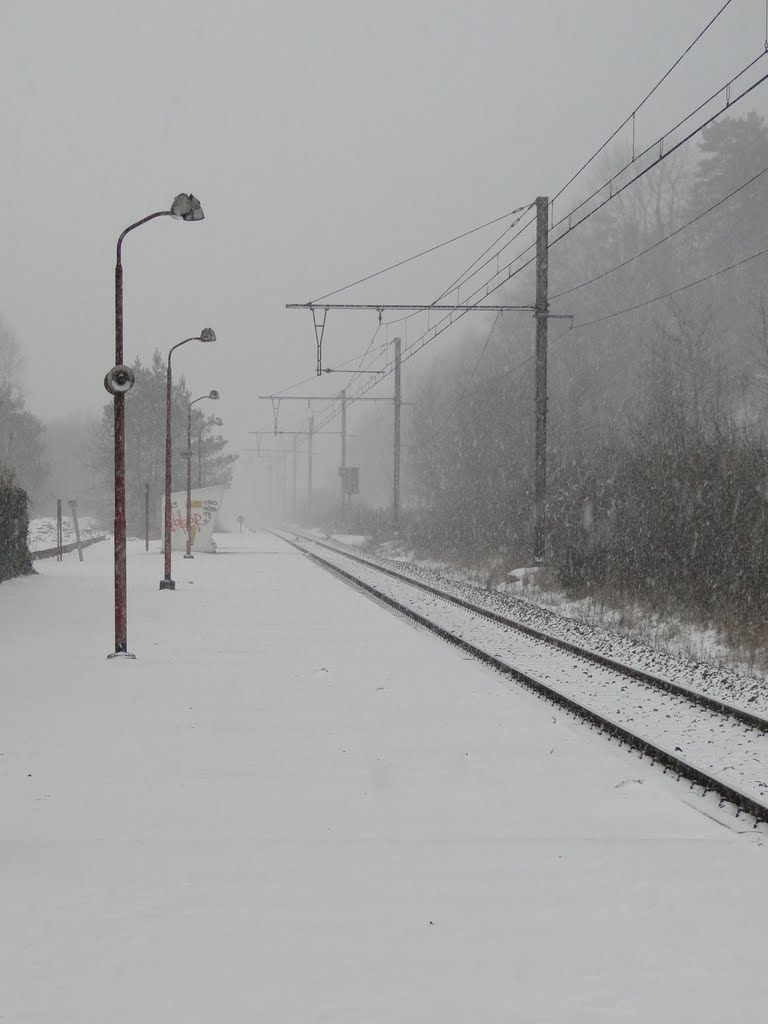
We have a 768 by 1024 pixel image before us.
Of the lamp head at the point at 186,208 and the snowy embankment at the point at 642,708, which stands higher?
the lamp head at the point at 186,208

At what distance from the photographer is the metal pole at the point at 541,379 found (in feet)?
82.9

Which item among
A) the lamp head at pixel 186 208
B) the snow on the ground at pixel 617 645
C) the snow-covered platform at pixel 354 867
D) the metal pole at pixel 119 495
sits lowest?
the snow on the ground at pixel 617 645

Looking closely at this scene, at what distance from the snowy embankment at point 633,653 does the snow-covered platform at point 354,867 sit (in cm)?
202

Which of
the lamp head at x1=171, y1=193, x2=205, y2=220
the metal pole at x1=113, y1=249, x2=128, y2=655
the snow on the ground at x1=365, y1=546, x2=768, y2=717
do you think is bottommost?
the snow on the ground at x1=365, y1=546, x2=768, y2=717

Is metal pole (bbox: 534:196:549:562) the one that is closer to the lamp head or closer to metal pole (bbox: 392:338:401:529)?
the lamp head

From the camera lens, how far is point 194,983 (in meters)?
4.13

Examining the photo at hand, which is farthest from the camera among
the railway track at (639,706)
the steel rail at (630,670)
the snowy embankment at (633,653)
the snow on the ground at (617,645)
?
the snow on the ground at (617,645)

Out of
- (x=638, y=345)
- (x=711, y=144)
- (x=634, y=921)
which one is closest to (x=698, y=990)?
(x=634, y=921)

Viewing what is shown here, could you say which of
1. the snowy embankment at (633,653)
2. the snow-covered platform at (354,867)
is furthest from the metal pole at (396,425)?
the snow-covered platform at (354,867)

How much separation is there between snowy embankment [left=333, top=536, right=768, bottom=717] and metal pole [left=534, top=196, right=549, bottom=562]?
4.88ft

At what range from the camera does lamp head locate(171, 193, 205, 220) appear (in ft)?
42.8

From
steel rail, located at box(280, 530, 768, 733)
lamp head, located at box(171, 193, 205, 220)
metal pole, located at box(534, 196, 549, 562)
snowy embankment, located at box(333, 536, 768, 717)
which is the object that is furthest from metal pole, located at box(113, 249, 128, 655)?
metal pole, located at box(534, 196, 549, 562)

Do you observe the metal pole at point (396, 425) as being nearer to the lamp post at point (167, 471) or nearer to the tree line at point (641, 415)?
the tree line at point (641, 415)

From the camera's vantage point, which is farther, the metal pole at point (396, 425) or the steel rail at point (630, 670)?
the metal pole at point (396, 425)
